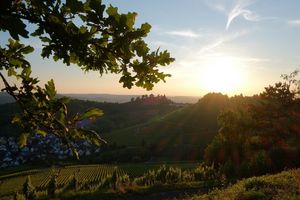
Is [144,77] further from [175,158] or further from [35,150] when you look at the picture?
[35,150]

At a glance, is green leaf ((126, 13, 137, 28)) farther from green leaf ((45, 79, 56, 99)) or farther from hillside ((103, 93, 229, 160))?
hillside ((103, 93, 229, 160))

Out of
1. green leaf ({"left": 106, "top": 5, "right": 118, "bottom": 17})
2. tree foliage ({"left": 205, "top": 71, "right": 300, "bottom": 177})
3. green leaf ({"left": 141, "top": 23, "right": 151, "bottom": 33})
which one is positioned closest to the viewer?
green leaf ({"left": 106, "top": 5, "right": 118, "bottom": 17})

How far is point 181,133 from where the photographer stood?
537 feet

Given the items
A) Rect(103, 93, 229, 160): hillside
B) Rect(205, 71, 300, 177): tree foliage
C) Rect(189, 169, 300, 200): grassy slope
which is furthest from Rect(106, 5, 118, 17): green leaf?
Rect(103, 93, 229, 160): hillside

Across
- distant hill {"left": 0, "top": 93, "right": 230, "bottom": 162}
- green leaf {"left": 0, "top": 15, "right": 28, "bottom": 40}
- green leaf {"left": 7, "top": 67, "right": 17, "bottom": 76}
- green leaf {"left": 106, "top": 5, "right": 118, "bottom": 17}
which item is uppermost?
green leaf {"left": 106, "top": 5, "right": 118, "bottom": 17}

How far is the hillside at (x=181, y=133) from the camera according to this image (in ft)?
447

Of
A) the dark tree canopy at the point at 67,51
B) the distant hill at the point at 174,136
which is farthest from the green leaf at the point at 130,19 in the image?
the distant hill at the point at 174,136

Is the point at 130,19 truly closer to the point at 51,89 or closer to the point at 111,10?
the point at 111,10

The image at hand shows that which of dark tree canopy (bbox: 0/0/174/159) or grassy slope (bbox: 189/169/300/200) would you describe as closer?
dark tree canopy (bbox: 0/0/174/159)

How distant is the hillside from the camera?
136 m

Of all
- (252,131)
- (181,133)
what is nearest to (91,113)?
(252,131)

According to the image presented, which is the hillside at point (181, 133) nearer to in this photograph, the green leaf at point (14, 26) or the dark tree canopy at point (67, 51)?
the dark tree canopy at point (67, 51)

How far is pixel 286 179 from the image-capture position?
18703 mm

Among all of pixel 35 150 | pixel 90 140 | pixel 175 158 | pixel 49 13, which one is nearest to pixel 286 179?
pixel 90 140
